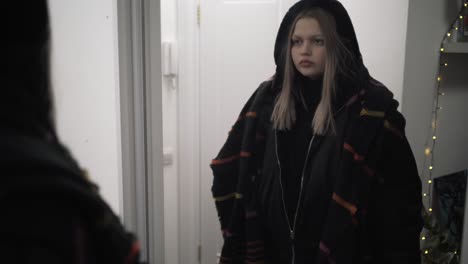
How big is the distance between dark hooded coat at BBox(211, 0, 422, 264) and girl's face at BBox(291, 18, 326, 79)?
4 centimetres

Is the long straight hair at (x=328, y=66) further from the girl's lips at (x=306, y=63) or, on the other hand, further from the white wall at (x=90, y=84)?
the white wall at (x=90, y=84)

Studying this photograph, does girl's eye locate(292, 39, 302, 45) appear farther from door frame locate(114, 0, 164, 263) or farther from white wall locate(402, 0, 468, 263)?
white wall locate(402, 0, 468, 263)

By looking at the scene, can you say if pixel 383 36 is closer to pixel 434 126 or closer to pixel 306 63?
pixel 434 126

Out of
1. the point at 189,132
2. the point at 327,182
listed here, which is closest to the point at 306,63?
the point at 327,182

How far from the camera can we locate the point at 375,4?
1463 millimetres

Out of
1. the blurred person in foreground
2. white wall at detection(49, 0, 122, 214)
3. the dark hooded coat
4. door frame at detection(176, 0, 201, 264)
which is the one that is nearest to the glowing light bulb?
the dark hooded coat

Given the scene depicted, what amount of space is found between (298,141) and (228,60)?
0.78m

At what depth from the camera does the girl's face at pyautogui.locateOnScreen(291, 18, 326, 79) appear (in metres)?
1.09

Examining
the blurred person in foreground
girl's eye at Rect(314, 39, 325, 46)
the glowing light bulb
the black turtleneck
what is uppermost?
girl's eye at Rect(314, 39, 325, 46)

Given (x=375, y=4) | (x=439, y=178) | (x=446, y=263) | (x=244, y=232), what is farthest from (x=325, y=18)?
(x=446, y=263)

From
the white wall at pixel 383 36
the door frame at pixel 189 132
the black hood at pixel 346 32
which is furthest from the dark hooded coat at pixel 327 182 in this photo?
the door frame at pixel 189 132

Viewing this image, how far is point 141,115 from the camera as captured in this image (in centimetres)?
93

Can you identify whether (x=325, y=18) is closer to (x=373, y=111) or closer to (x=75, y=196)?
(x=373, y=111)

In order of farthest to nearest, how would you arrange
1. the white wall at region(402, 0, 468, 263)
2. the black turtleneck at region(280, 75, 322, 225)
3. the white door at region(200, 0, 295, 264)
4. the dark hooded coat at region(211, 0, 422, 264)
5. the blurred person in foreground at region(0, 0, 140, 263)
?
the white door at region(200, 0, 295, 264)
the white wall at region(402, 0, 468, 263)
the black turtleneck at region(280, 75, 322, 225)
the dark hooded coat at region(211, 0, 422, 264)
the blurred person in foreground at region(0, 0, 140, 263)
